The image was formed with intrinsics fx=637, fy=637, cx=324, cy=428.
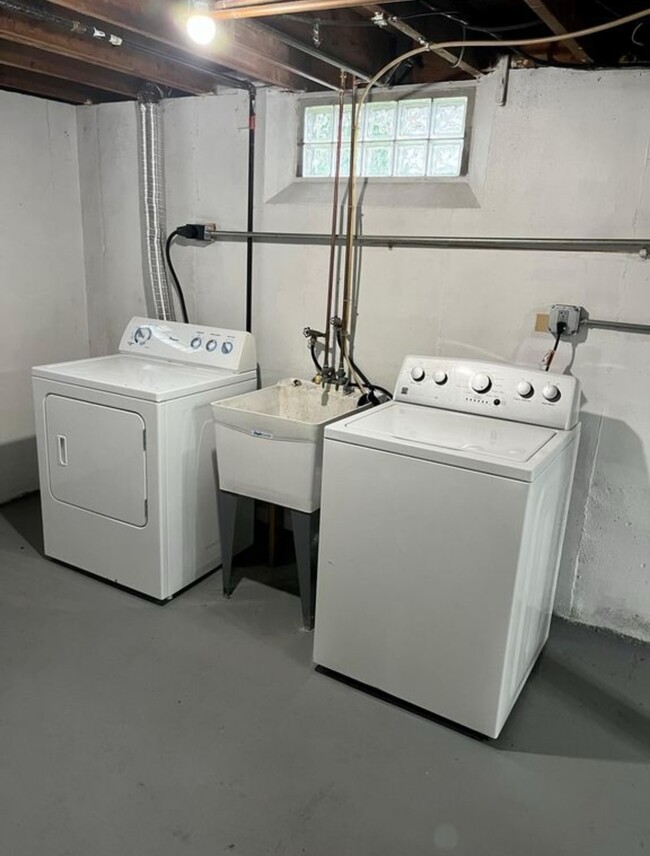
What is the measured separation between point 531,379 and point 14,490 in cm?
282

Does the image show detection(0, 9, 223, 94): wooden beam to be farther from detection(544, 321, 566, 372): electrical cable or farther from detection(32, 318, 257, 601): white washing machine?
detection(544, 321, 566, 372): electrical cable

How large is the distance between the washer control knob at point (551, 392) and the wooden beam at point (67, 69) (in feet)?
7.58

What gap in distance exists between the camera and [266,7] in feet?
5.77

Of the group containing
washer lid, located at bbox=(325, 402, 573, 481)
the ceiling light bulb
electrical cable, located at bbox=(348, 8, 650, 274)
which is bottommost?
washer lid, located at bbox=(325, 402, 573, 481)

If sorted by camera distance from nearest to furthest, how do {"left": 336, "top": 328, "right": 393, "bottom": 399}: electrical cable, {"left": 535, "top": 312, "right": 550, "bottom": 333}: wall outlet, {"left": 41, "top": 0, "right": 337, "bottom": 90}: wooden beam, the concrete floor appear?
the concrete floor < {"left": 41, "top": 0, "right": 337, "bottom": 90}: wooden beam < {"left": 535, "top": 312, "right": 550, "bottom": 333}: wall outlet < {"left": 336, "top": 328, "right": 393, "bottom": 399}: electrical cable

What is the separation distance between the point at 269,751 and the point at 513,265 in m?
1.91

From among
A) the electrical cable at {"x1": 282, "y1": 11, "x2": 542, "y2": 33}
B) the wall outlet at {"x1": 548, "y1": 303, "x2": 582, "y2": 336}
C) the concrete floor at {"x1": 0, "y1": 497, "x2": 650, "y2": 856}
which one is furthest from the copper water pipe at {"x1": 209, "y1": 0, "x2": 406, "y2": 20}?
the concrete floor at {"x1": 0, "y1": 497, "x2": 650, "y2": 856}

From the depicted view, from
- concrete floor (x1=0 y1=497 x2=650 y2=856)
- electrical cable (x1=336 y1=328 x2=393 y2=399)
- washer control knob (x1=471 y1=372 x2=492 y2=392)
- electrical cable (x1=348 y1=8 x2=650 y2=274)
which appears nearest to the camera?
concrete floor (x1=0 y1=497 x2=650 y2=856)

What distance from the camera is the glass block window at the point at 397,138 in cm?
251

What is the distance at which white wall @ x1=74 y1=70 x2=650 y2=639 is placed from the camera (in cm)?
227

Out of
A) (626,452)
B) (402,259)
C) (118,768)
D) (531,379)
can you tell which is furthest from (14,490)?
(626,452)

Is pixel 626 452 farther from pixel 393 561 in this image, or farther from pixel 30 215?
pixel 30 215

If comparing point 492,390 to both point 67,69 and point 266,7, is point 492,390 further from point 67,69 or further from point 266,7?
point 67,69

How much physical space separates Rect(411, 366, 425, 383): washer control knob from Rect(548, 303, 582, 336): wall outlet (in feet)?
1.66
